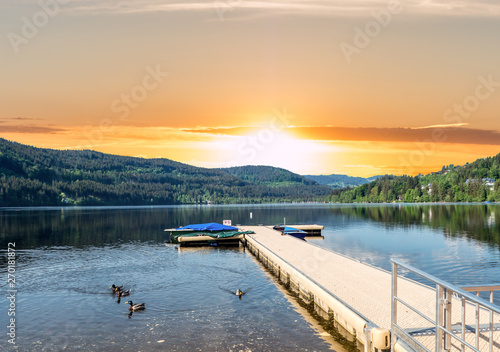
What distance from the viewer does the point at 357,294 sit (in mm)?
19188

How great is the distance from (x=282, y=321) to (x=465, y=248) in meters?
32.9

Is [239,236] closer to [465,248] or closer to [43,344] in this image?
[465,248]

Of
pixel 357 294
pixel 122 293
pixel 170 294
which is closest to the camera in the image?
pixel 357 294

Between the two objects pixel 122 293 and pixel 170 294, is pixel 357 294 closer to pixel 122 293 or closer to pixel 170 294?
pixel 170 294

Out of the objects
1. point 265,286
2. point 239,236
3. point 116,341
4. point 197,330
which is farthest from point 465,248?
point 116,341

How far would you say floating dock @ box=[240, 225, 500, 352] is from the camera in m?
13.6

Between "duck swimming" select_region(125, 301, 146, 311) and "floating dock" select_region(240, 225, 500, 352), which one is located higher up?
"floating dock" select_region(240, 225, 500, 352)

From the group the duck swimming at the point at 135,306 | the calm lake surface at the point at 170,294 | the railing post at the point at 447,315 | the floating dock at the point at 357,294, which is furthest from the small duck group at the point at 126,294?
the railing post at the point at 447,315

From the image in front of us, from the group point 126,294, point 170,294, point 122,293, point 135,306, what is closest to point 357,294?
point 135,306

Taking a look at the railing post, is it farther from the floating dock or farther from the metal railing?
the floating dock

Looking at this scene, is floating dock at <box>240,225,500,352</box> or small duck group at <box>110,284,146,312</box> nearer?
floating dock at <box>240,225,500,352</box>

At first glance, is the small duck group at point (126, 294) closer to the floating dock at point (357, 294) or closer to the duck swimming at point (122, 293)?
the duck swimming at point (122, 293)

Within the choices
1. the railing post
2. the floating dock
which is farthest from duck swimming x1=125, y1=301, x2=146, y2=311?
the railing post

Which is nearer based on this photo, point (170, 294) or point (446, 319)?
point (446, 319)
